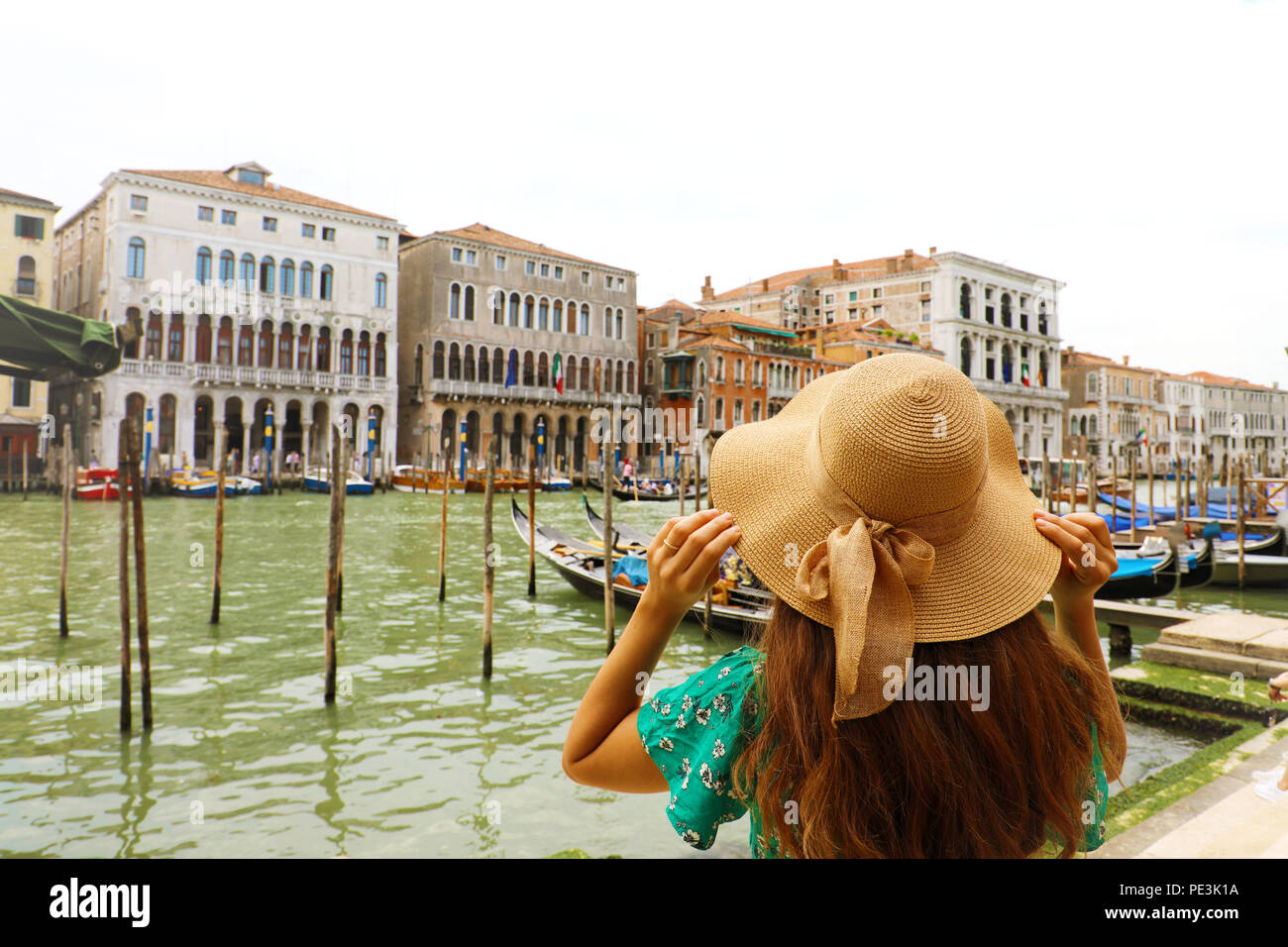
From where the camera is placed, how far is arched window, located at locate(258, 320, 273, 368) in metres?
23.3

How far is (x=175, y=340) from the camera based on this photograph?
71.9 feet

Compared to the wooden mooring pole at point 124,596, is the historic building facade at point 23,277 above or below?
above

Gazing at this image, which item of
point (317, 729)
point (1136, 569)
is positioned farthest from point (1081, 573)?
point (1136, 569)

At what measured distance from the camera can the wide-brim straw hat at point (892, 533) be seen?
0.63m

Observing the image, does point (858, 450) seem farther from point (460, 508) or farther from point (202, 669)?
point (460, 508)

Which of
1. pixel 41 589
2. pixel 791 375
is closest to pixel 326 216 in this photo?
pixel 791 375

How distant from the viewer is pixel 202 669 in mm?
5055

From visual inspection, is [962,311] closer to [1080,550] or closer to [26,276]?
[26,276]

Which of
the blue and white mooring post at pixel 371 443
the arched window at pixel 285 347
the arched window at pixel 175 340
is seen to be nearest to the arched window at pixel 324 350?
the arched window at pixel 285 347

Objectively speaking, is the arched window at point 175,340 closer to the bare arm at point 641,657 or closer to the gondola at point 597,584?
the gondola at point 597,584

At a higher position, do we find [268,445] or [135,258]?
[135,258]

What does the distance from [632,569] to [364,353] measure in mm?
20656

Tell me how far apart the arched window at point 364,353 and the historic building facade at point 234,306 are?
0.04 m

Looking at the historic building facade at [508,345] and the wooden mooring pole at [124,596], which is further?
the historic building facade at [508,345]
